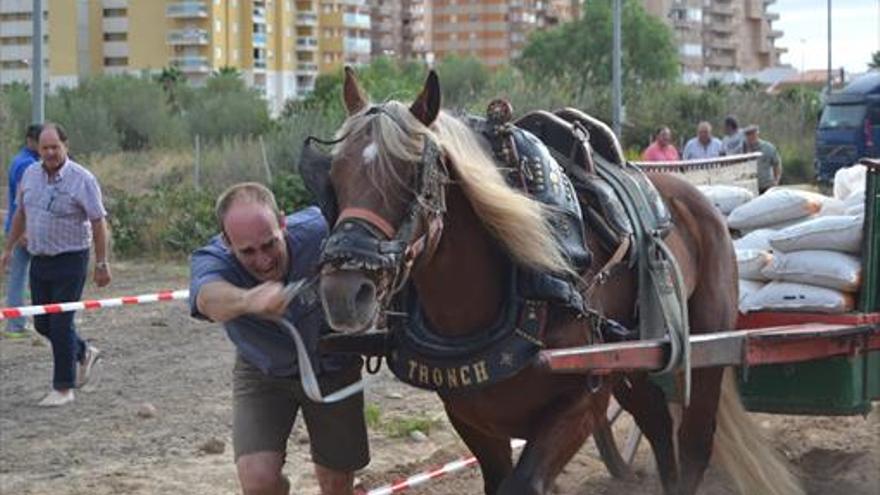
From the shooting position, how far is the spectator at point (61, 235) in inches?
342

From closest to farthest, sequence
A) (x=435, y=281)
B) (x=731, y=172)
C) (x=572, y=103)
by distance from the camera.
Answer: (x=435, y=281) < (x=731, y=172) < (x=572, y=103)

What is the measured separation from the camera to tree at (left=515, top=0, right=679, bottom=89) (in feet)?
257

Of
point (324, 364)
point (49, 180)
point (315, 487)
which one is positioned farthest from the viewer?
point (49, 180)

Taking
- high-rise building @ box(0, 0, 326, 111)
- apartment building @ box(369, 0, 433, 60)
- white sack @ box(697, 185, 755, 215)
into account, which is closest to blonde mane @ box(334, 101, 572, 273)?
white sack @ box(697, 185, 755, 215)

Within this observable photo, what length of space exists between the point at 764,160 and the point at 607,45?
67020 millimetres

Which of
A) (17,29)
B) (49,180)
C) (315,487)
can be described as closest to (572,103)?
(17,29)

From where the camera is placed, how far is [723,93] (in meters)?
42.1

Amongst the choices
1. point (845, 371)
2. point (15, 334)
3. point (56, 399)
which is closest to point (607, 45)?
point (15, 334)

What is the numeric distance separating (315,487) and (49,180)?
133 inches

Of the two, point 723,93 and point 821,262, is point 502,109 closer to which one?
point 821,262

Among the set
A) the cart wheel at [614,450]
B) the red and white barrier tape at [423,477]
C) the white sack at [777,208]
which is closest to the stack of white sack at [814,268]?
the white sack at [777,208]

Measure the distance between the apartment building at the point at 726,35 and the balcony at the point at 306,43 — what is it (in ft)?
162

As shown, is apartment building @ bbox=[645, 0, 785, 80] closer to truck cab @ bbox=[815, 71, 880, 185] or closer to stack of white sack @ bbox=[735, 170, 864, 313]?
truck cab @ bbox=[815, 71, 880, 185]

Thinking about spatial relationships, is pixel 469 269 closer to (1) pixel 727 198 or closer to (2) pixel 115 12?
(1) pixel 727 198
